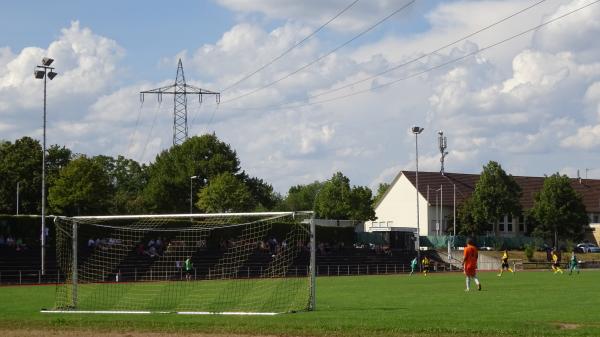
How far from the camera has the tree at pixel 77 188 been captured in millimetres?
87250

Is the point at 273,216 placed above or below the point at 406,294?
above

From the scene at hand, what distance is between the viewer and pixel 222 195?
9256 centimetres

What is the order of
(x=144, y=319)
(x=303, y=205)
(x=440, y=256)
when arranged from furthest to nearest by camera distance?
1. (x=303, y=205)
2. (x=440, y=256)
3. (x=144, y=319)

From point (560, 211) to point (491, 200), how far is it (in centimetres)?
709

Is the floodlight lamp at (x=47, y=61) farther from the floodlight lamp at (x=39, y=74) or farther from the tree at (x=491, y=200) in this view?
the tree at (x=491, y=200)

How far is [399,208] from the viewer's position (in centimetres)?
10850

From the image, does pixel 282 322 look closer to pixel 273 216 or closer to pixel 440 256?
pixel 273 216

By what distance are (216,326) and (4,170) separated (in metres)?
81.7

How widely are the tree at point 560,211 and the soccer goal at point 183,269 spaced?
119 feet

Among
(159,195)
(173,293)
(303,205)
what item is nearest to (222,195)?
(159,195)

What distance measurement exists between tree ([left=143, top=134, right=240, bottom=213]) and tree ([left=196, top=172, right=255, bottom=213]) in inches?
192

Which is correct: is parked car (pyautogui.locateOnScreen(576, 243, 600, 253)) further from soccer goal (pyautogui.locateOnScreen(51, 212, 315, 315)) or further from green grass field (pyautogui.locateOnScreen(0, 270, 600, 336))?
green grass field (pyautogui.locateOnScreen(0, 270, 600, 336))

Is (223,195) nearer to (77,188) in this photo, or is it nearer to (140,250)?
(77,188)

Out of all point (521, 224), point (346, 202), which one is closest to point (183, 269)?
point (346, 202)
